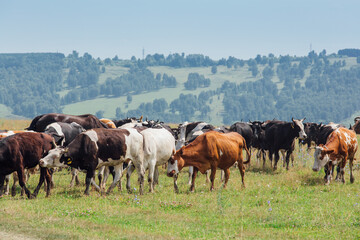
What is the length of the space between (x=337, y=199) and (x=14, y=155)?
33.7 feet

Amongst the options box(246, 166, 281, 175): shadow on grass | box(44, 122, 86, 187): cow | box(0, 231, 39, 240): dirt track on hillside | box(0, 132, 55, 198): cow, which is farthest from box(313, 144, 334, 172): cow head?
box(0, 231, 39, 240): dirt track on hillside

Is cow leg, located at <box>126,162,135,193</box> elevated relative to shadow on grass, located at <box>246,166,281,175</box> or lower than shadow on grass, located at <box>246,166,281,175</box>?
elevated

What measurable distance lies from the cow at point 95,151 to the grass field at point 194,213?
1.08 meters

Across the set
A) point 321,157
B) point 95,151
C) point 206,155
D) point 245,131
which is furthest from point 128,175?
point 245,131

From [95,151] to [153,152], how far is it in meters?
2.28

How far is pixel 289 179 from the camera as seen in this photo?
19312mm

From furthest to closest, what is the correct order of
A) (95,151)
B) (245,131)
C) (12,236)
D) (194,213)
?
(245,131), (95,151), (194,213), (12,236)

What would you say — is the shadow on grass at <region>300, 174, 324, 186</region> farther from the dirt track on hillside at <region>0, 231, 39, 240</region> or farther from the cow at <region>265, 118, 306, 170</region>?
the dirt track on hillside at <region>0, 231, 39, 240</region>

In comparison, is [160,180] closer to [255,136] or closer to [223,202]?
[223,202]

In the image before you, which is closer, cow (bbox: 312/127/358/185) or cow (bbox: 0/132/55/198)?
cow (bbox: 0/132/55/198)

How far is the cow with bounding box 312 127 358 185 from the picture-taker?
58.5 feet

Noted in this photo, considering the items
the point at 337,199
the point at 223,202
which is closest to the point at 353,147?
the point at 337,199

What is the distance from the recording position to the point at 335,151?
18062 millimetres

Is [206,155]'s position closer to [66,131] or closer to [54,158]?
[54,158]
